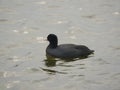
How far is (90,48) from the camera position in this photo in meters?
18.1

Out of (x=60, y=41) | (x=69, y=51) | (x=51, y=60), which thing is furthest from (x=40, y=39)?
(x=69, y=51)

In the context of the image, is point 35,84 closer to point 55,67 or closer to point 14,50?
point 55,67

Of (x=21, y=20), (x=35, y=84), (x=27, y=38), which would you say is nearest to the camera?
(x=35, y=84)

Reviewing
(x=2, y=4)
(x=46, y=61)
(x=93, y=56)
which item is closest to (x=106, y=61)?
(x=93, y=56)

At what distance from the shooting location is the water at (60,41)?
15297 mm

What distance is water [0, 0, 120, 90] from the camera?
1530 cm

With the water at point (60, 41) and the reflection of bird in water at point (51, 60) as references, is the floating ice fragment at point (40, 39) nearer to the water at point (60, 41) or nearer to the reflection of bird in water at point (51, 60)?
the water at point (60, 41)

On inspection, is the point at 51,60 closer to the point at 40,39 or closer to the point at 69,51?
the point at 69,51

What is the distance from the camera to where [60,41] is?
62.4ft

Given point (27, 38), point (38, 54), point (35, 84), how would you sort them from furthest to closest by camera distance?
point (27, 38)
point (38, 54)
point (35, 84)

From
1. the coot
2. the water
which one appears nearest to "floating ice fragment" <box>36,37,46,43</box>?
the water

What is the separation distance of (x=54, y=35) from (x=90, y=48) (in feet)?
4.53

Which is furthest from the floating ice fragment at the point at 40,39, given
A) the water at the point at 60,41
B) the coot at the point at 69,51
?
the coot at the point at 69,51

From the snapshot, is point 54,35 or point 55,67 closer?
point 55,67
